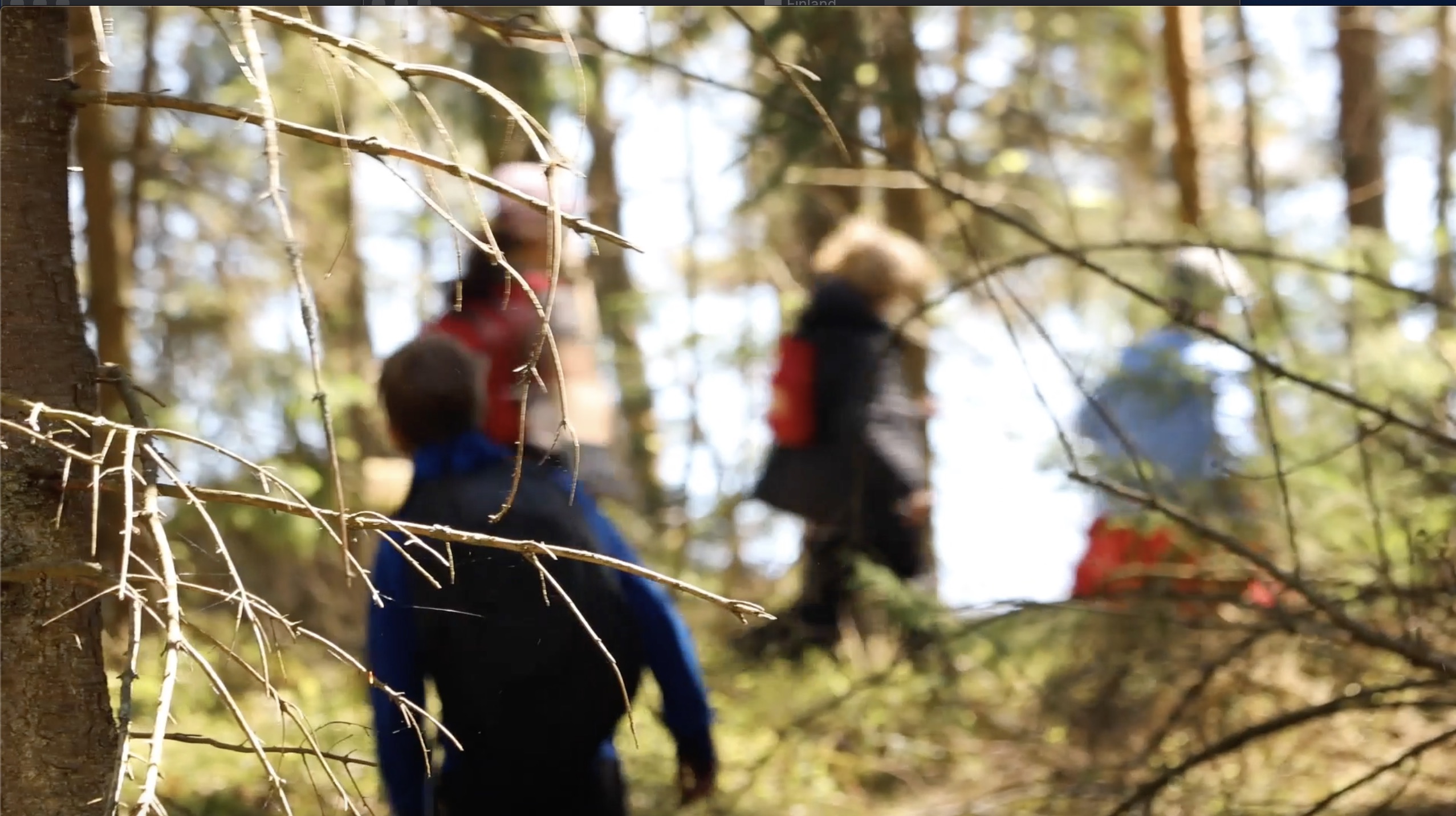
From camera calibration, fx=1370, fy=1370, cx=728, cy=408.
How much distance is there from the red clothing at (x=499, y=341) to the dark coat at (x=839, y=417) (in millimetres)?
2212

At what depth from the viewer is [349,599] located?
672 cm

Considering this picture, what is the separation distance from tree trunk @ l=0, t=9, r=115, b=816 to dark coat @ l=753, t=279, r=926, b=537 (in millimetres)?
3853

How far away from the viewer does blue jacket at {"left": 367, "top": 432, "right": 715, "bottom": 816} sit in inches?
111

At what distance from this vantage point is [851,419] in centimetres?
582

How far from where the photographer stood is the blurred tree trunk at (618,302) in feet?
25.1

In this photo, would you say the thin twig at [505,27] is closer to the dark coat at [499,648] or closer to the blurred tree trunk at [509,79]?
the dark coat at [499,648]

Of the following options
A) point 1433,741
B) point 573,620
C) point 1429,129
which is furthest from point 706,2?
point 1429,129

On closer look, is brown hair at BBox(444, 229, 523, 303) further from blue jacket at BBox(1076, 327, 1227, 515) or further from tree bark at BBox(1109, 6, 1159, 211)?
tree bark at BBox(1109, 6, 1159, 211)

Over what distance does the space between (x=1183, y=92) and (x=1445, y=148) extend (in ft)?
5.26

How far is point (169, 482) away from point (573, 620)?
913 millimetres

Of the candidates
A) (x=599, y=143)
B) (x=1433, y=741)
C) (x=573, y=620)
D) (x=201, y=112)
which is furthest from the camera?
(x=599, y=143)

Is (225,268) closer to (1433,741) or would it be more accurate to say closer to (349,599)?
(349,599)

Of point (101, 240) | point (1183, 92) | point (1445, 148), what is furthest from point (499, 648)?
point (1445, 148)

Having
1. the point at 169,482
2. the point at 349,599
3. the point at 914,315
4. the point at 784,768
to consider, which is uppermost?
the point at 914,315
